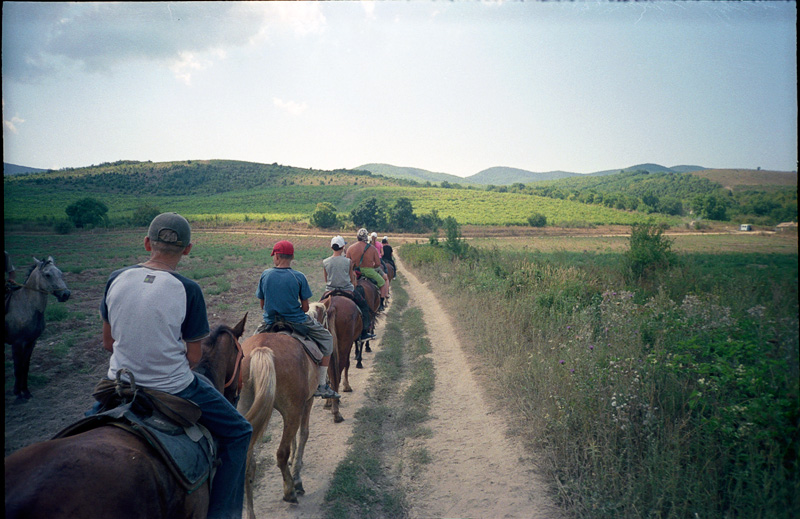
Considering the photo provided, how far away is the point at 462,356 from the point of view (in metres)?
9.33

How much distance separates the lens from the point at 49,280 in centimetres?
727

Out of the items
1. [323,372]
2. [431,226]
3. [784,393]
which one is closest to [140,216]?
[431,226]

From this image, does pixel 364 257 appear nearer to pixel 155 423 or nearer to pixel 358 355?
pixel 358 355

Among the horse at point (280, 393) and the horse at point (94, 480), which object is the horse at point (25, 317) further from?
the horse at point (94, 480)

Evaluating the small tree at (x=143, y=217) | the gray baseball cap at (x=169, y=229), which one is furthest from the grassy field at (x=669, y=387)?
the small tree at (x=143, y=217)

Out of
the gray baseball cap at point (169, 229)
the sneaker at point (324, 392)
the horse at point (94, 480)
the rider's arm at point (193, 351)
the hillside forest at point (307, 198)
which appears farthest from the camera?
the hillside forest at point (307, 198)

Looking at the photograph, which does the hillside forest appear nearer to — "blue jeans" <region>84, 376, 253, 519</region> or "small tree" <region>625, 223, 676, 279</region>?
"small tree" <region>625, 223, 676, 279</region>

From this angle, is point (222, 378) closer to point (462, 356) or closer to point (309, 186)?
point (462, 356)

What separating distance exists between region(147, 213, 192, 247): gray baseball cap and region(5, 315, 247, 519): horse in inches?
46.4

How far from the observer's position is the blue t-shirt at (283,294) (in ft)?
17.0

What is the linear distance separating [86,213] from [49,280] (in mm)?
49667

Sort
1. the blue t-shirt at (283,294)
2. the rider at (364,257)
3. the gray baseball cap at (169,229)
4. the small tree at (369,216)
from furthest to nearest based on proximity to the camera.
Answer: the small tree at (369,216)
the rider at (364,257)
the blue t-shirt at (283,294)
the gray baseball cap at (169,229)

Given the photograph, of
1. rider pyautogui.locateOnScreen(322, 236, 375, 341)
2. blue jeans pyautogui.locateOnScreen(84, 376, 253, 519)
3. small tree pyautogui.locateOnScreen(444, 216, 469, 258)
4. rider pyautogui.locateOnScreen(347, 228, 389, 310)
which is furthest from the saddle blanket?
small tree pyautogui.locateOnScreen(444, 216, 469, 258)

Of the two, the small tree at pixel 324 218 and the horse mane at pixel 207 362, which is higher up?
the small tree at pixel 324 218
